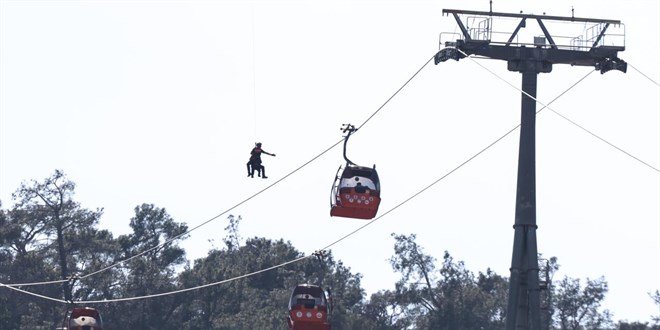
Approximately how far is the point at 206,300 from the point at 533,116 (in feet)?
201

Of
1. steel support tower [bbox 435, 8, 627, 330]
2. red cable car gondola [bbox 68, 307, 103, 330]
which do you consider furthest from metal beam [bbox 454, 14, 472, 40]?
red cable car gondola [bbox 68, 307, 103, 330]

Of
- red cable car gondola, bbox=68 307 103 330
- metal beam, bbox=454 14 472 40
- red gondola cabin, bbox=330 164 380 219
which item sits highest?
metal beam, bbox=454 14 472 40

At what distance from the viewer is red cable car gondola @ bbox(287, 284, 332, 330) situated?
6031cm

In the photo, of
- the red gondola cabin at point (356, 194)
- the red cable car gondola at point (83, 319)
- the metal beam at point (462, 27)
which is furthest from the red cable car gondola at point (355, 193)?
the red cable car gondola at point (83, 319)

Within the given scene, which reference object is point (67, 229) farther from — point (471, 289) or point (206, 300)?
point (471, 289)

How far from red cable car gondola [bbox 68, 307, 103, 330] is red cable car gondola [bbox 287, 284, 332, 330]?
6.93 metres

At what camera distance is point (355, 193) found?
171 feet

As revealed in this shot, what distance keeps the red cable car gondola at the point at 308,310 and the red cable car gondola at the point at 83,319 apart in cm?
693

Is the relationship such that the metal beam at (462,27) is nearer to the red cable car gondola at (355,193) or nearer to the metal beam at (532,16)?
the metal beam at (532,16)

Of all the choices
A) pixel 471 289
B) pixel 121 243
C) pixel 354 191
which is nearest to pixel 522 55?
pixel 354 191

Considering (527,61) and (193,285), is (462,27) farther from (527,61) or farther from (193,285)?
(193,285)

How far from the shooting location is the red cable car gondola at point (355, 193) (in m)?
51.9

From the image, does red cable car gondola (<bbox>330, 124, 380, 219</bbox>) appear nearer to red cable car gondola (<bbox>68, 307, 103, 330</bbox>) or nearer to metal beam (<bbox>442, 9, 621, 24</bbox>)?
A: metal beam (<bbox>442, 9, 621, 24</bbox>)

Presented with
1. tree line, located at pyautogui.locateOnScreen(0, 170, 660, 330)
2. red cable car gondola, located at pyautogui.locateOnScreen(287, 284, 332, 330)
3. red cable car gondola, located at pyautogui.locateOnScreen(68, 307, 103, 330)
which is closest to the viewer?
red cable car gondola, located at pyautogui.locateOnScreen(287, 284, 332, 330)
